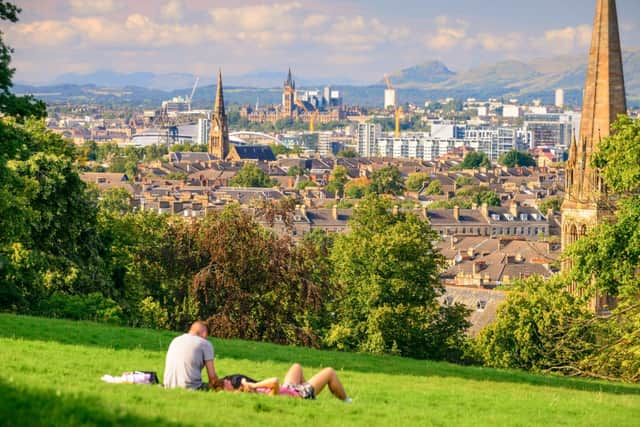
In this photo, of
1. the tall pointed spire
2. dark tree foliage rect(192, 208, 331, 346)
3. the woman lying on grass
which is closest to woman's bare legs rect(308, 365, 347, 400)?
the woman lying on grass

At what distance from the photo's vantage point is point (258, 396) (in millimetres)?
14148

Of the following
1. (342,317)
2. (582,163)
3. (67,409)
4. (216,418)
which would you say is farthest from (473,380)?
(582,163)

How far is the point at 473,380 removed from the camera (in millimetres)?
20172

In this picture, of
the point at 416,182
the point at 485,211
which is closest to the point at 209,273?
the point at 485,211

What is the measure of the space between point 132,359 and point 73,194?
49.1 ft

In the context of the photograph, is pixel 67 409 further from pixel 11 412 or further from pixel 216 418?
pixel 216 418

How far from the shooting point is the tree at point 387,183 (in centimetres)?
17875

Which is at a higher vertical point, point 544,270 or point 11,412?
point 11,412

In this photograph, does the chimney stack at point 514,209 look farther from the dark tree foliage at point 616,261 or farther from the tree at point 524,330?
the dark tree foliage at point 616,261

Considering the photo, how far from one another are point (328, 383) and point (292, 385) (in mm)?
422

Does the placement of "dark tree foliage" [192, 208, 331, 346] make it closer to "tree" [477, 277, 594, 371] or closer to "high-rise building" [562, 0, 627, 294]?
"tree" [477, 277, 594, 371]

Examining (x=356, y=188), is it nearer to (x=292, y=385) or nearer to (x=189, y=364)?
(x=292, y=385)

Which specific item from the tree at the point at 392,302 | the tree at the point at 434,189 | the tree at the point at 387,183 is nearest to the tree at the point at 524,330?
the tree at the point at 392,302

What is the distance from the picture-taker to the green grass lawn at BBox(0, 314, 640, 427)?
12203mm
